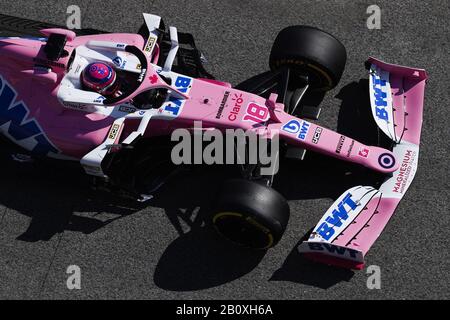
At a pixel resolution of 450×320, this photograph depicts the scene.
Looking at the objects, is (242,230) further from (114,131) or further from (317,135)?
(114,131)

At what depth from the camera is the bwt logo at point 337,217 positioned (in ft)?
26.0

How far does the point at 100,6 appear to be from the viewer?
10398 millimetres

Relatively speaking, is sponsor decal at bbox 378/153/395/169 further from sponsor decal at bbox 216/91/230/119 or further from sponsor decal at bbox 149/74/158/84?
sponsor decal at bbox 149/74/158/84

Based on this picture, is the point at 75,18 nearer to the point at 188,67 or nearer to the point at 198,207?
the point at 188,67

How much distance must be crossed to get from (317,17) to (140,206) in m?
3.76

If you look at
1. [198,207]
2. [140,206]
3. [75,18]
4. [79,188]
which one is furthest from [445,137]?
[75,18]

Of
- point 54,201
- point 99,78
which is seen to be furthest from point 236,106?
point 54,201

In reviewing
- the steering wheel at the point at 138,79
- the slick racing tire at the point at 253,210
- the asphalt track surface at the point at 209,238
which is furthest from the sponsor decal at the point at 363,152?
the steering wheel at the point at 138,79

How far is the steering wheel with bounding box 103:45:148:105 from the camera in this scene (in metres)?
8.08

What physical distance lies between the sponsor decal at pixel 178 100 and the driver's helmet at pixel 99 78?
2.13ft

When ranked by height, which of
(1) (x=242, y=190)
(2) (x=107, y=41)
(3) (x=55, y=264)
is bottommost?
(3) (x=55, y=264)

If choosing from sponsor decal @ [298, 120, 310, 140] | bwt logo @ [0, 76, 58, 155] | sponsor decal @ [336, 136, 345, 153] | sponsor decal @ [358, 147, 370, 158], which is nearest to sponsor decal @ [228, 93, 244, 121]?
sponsor decal @ [298, 120, 310, 140]

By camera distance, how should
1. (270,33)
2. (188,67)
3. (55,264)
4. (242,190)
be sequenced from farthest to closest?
(270,33) → (188,67) → (55,264) → (242,190)

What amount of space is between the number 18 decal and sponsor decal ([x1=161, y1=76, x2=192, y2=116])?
29.7 inches
